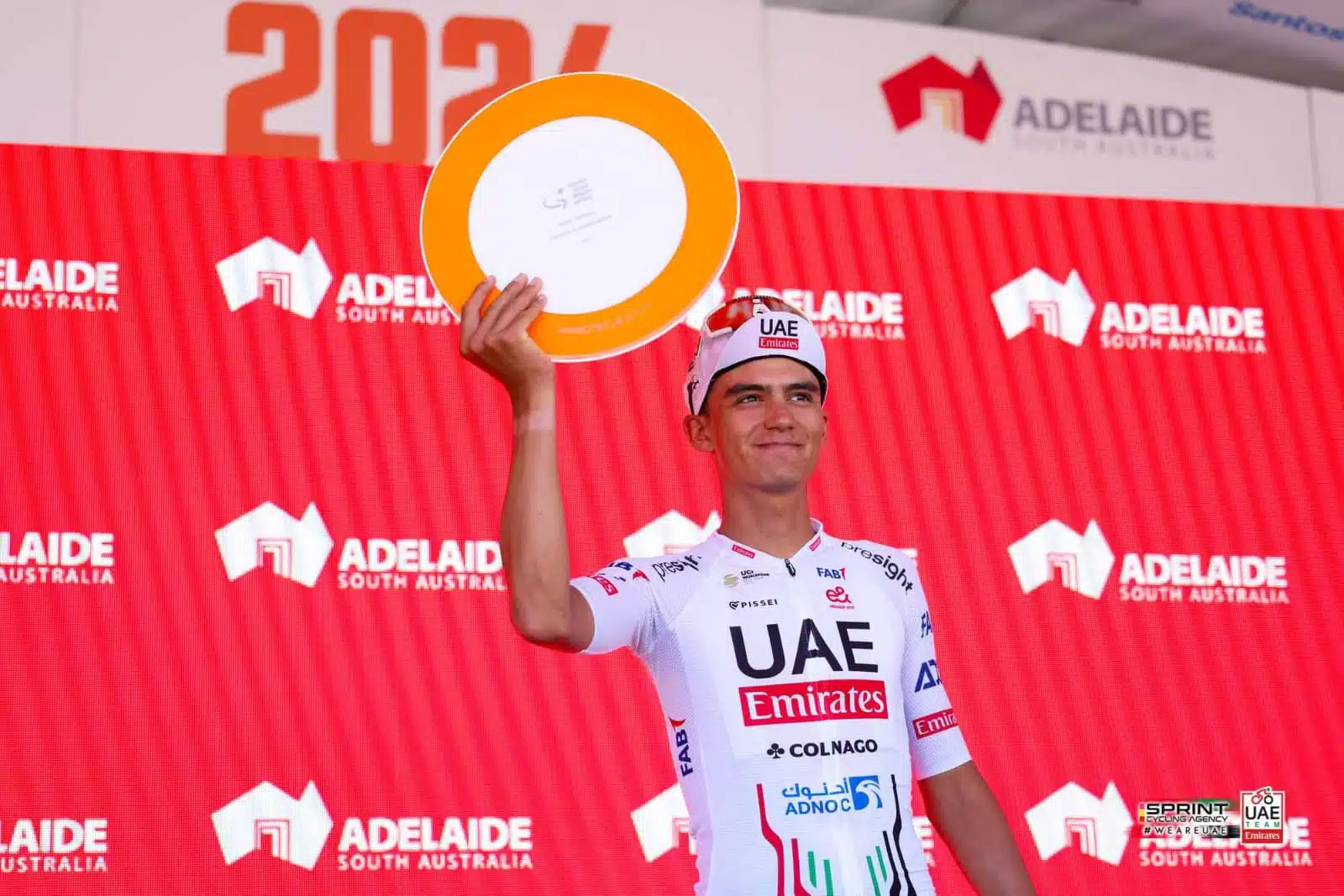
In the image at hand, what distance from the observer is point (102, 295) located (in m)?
3.46

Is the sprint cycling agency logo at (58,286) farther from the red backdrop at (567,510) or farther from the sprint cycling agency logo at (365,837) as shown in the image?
the sprint cycling agency logo at (365,837)

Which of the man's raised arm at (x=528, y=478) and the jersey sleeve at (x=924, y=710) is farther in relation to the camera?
the jersey sleeve at (x=924, y=710)

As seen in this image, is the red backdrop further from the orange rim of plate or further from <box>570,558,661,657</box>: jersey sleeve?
the orange rim of plate

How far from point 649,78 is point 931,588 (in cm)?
217

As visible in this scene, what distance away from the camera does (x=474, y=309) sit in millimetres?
1854

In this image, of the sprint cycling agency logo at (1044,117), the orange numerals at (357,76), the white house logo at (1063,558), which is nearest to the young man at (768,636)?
the white house logo at (1063,558)

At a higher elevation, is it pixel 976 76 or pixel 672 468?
pixel 976 76

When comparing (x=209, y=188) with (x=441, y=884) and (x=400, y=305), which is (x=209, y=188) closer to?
(x=400, y=305)

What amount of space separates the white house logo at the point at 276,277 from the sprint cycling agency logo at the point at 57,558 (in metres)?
0.63

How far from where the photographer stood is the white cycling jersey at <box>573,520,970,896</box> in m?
1.96

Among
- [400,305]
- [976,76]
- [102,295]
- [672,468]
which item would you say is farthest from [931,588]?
[976,76]

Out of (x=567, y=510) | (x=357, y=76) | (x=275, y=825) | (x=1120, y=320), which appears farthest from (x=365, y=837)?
(x=357, y=76)

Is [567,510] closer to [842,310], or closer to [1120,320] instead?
[842,310]

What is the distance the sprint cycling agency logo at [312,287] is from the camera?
354cm
